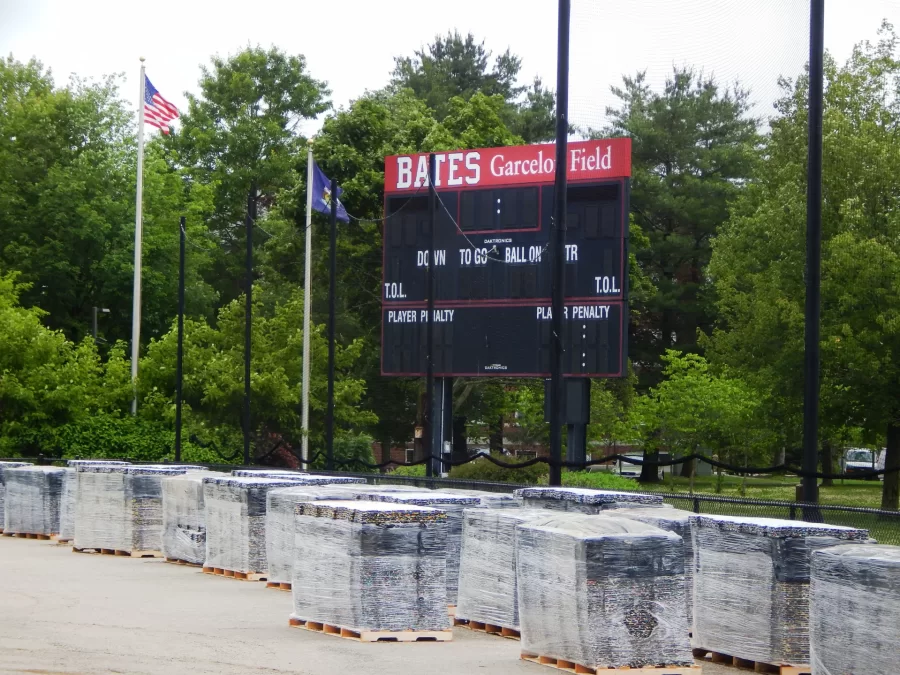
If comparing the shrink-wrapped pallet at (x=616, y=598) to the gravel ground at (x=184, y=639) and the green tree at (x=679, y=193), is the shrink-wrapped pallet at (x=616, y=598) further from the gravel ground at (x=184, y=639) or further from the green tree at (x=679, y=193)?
the green tree at (x=679, y=193)

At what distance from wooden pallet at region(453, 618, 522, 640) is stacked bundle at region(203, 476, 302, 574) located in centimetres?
482

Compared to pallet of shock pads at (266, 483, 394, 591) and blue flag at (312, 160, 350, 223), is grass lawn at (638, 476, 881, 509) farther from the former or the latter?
pallet of shock pads at (266, 483, 394, 591)

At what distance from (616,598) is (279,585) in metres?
7.53

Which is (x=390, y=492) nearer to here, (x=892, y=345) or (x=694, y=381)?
(x=892, y=345)

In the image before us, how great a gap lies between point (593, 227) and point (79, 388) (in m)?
16.8

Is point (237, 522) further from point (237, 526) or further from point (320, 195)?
point (320, 195)

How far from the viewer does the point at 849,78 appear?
45844 mm

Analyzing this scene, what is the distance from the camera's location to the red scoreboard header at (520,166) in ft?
95.6

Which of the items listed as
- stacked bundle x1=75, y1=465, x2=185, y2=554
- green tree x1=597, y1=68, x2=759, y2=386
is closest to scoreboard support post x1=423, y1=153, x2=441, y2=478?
stacked bundle x1=75, y1=465, x2=185, y2=554

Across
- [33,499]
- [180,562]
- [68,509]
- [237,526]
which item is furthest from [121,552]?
[33,499]

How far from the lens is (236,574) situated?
19.4 meters

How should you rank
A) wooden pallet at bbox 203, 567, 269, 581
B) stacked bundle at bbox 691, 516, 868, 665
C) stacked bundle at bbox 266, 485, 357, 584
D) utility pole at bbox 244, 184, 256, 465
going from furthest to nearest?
utility pole at bbox 244, 184, 256, 465, wooden pallet at bbox 203, 567, 269, 581, stacked bundle at bbox 266, 485, 357, 584, stacked bundle at bbox 691, 516, 868, 665

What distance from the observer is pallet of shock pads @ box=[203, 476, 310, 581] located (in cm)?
1900

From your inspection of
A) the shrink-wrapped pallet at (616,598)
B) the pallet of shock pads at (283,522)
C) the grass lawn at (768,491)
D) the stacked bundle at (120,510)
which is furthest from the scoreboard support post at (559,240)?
the grass lawn at (768,491)
